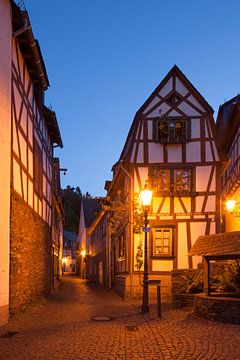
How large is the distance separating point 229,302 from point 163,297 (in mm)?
9084

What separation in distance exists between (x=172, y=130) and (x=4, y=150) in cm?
1156

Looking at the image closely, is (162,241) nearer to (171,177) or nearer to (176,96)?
(171,177)

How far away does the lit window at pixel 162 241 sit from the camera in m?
21.8

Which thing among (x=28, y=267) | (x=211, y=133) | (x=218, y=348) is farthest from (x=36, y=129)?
(x=218, y=348)

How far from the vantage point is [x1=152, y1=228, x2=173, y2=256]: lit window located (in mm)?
21812

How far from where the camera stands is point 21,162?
14797 mm

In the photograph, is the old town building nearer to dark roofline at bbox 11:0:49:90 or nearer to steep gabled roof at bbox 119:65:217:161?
steep gabled roof at bbox 119:65:217:161

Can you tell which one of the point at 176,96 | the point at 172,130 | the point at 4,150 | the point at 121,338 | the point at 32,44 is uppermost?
the point at 176,96

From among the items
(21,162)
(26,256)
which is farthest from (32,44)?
(26,256)

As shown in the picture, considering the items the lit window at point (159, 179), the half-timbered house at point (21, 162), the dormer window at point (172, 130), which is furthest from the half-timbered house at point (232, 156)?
the half-timbered house at point (21, 162)

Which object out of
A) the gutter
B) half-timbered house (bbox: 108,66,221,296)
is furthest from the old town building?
the gutter

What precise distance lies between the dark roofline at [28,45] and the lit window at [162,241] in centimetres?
821

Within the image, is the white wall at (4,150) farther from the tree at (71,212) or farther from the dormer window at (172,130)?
the tree at (71,212)

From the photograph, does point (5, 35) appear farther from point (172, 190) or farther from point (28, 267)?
point (172, 190)
